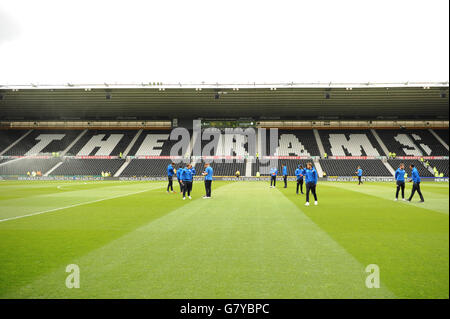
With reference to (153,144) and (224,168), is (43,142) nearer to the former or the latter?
(153,144)

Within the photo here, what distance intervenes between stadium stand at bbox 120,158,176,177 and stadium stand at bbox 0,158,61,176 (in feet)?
37.8

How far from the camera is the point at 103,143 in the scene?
4791 cm

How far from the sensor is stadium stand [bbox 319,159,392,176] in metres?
39.2

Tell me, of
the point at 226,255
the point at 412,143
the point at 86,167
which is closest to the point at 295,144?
the point at 412,143

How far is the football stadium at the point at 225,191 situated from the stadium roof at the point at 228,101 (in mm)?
321

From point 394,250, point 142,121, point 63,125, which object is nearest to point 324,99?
point 142,121

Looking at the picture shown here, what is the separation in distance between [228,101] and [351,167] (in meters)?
20.9

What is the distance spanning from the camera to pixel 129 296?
3516 mm

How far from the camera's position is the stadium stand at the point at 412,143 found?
140 ft

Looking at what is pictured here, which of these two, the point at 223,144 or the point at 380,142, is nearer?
the point at 380,142

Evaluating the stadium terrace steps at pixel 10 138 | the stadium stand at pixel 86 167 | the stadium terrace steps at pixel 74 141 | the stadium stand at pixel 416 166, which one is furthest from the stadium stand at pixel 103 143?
the stadium stand at pixel 416 166

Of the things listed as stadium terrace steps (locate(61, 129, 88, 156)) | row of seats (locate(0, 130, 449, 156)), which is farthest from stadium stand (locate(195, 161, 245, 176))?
stadium terrace steps (locate(61, 129, 88, 156))
